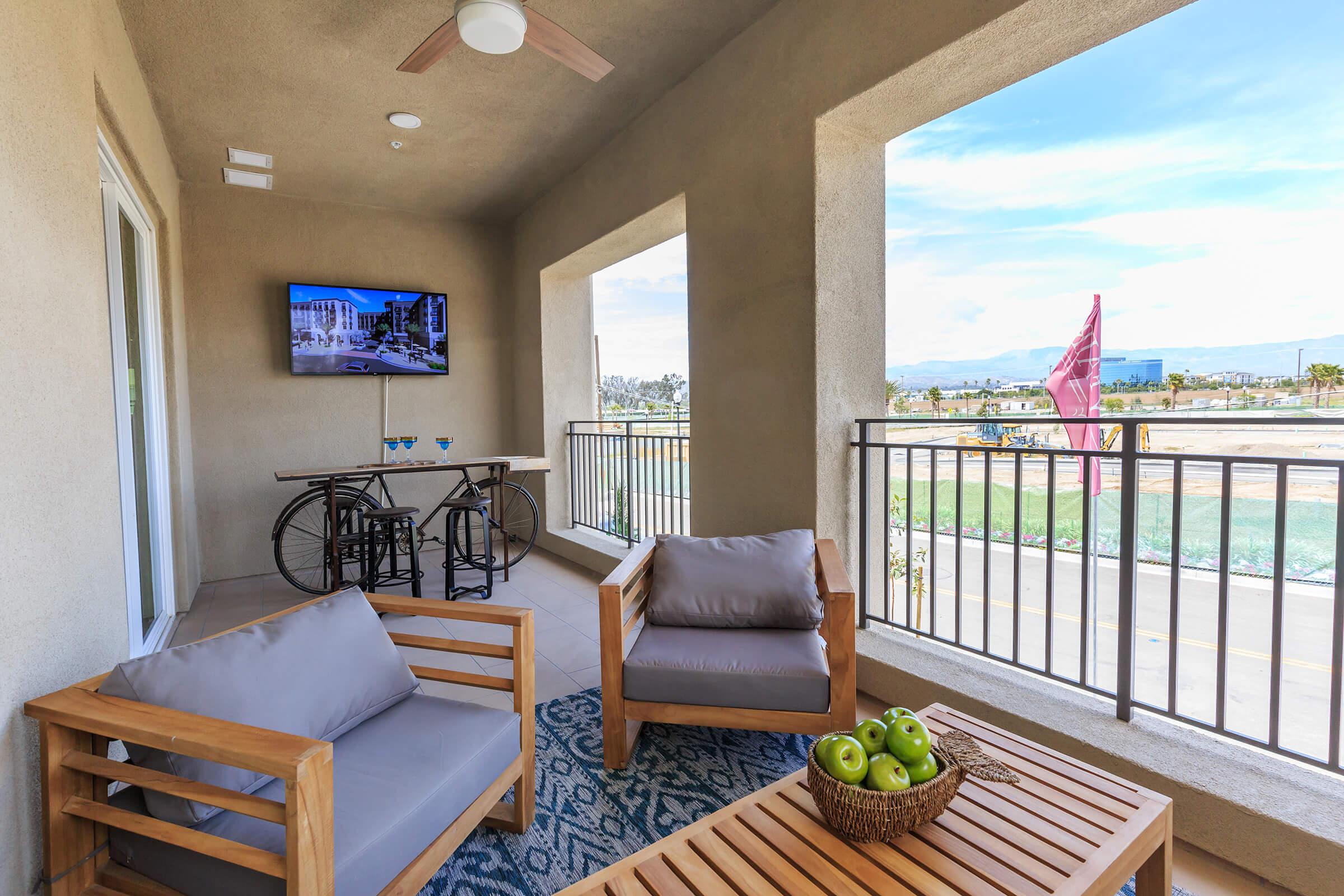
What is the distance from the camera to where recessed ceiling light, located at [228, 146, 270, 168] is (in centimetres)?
393

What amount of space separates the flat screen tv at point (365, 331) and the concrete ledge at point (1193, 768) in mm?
4597

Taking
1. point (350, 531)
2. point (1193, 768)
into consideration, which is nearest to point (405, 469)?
point (350, 531)

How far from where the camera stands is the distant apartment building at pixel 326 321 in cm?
475

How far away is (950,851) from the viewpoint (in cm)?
106

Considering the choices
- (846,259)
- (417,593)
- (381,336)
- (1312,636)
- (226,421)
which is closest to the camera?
(846,259)

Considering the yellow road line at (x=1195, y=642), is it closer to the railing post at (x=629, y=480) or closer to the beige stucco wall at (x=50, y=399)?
the railing post at (x=629, y=480)

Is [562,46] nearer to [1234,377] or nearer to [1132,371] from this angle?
[1132,371]

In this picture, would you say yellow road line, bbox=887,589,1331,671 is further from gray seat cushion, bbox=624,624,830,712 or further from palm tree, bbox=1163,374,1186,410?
gray seat cushion, bbox=624,624,830,712

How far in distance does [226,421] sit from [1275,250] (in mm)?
7043

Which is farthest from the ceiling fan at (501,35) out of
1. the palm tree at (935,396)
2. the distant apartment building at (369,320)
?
the distant apartment building at (369,320)

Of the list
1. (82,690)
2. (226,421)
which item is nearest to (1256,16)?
(82,690)

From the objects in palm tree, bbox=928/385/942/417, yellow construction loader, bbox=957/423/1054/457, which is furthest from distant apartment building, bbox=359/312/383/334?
yellow construction loader, bbox=957/423/1054/457

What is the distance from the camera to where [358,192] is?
4762 mm

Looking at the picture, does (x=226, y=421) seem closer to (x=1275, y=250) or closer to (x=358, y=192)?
(x=358, y=192)
